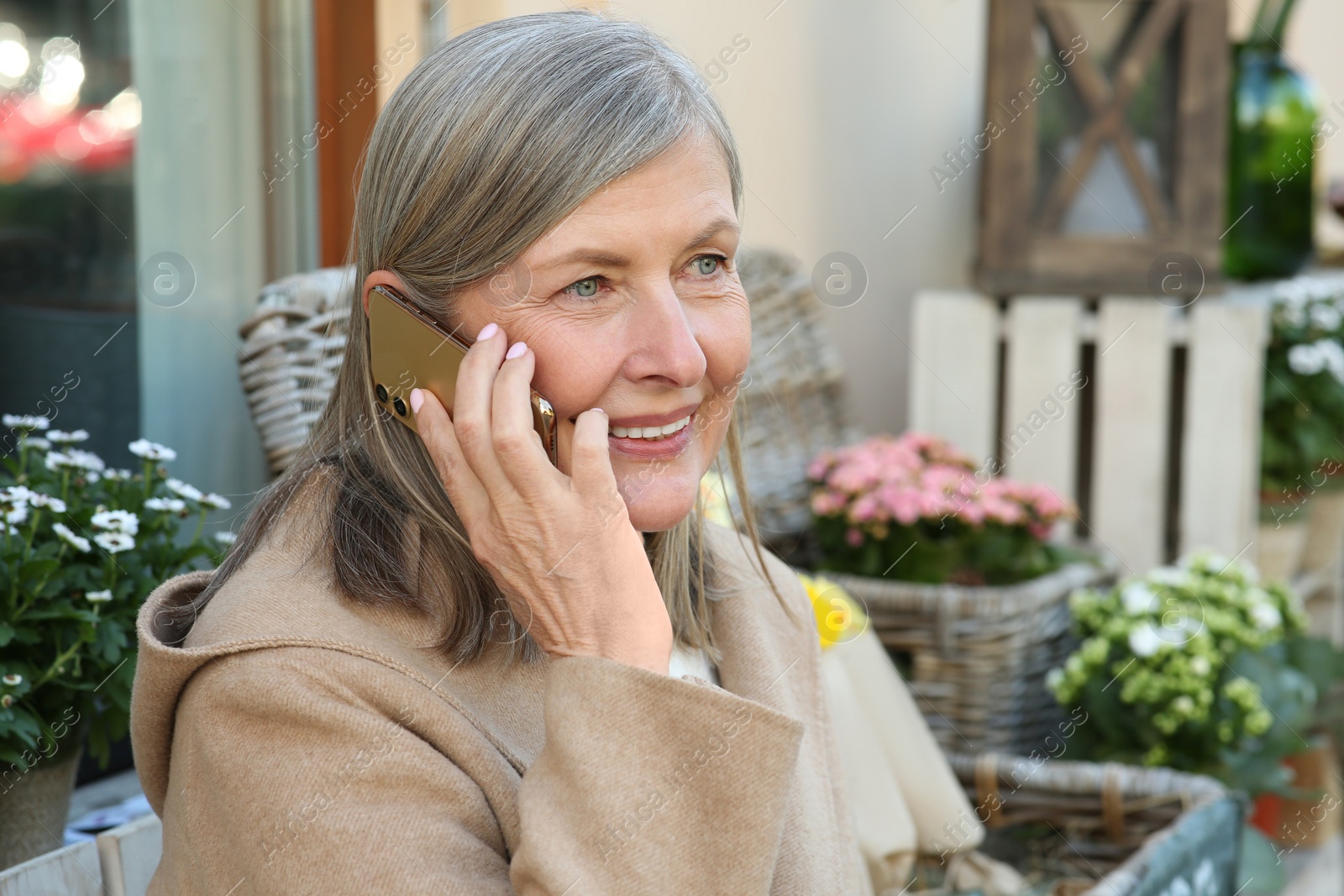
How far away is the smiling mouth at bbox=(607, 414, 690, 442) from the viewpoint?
1207mm

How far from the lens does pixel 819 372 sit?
3.29 meters

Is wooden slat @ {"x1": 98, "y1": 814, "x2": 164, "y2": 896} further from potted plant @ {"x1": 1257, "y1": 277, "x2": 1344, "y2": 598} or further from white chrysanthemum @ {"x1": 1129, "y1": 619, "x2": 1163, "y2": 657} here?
potted plant @ {"x1": 1257, "y1": 277, "x2": 1344, "y2": 598}

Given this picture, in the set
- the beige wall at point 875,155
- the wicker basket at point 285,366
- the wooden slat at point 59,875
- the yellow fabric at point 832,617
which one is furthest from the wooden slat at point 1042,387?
the wooden slat at point 59,875

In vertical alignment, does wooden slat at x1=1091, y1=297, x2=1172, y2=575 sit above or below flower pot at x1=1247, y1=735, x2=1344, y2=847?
above

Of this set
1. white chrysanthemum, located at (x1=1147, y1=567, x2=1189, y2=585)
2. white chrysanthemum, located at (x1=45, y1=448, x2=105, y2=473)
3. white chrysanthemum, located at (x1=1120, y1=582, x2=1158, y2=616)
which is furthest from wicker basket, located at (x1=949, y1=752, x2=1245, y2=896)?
white chrysanthemum, located at (x1=45, y1=448, x2=105, y2=473)

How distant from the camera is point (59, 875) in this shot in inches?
52.1

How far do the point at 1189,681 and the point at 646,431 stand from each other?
192 centimetres

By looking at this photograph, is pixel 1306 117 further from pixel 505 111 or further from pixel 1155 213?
pixel 505 111

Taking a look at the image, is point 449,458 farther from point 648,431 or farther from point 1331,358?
point 1331,358

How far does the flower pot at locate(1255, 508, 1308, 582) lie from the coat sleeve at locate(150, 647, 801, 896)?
9.67 feet

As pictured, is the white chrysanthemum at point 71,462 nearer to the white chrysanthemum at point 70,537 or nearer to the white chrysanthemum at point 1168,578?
the white chrysanthemum at point 70,537

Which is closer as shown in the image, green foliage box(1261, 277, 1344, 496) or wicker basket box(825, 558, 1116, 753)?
wicker basket box(825, 558, 1116, 753)

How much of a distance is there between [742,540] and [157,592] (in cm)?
74

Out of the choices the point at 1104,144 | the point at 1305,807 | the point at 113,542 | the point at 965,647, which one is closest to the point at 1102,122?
the point at 1104,144
